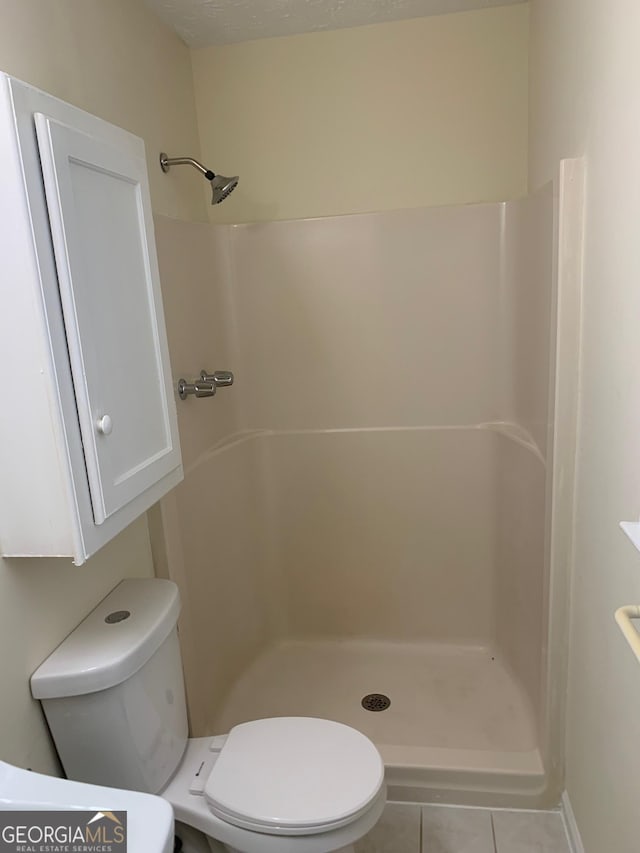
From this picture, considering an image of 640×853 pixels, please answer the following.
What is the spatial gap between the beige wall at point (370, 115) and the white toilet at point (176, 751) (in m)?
1.49

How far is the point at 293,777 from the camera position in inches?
51.5

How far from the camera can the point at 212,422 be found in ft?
6.99

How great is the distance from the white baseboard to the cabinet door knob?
1.46 metres

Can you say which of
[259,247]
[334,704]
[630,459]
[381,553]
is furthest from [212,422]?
[630,459]

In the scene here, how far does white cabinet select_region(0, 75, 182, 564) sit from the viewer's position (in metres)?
0.95

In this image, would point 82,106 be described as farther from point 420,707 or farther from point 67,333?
point 420,707

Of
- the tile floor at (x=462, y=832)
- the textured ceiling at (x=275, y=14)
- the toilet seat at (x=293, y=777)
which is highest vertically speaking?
the textured ceiling at (x=275, y=14)

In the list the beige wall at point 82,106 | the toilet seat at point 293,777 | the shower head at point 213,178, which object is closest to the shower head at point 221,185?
the shower head at point 213,178

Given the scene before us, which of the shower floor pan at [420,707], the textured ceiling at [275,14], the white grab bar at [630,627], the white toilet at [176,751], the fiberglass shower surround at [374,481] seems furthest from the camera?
the fiberglass shower surround at [374,481]

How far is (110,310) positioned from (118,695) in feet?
2.37

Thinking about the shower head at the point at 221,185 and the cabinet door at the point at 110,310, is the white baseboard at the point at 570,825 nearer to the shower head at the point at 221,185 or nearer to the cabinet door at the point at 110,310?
the cabinet door at the point at 110,310

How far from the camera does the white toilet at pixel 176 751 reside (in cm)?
120

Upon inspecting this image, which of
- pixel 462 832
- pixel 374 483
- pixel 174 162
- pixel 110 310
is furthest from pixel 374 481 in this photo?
pixel 110 310

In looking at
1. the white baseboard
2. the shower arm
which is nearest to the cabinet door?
the shower arm
